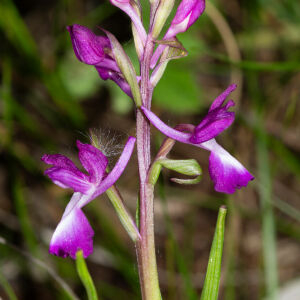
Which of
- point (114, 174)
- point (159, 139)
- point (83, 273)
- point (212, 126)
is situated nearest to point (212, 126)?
point (212, 126)

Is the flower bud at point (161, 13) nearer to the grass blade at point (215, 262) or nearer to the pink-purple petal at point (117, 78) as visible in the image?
the pink-purple petal at point (117, 78)

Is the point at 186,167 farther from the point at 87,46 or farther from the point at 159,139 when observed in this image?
the point at 159,139

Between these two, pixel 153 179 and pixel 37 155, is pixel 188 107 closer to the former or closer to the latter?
pixel 37 155

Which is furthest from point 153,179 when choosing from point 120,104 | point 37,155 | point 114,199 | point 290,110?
point 37,155

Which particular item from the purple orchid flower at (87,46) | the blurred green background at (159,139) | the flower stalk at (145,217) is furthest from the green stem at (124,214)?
the blurred green background at (159,139)

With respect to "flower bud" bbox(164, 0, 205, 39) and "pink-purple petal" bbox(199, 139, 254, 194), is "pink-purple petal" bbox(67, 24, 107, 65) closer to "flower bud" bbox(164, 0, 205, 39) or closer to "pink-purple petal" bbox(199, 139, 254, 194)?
"flower bud" bbox(164, 0, 205, 39)
